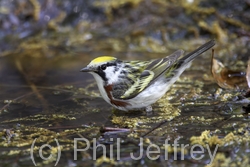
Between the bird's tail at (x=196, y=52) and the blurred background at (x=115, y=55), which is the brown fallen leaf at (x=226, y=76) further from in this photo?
the bird's tail at (x=196, y=52)

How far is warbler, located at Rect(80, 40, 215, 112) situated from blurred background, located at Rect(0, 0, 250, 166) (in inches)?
6.8

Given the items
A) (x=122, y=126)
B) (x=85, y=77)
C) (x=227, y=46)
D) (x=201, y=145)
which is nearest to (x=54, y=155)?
(x=122, y=126)

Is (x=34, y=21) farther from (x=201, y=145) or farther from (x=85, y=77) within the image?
(x=201, y=145)

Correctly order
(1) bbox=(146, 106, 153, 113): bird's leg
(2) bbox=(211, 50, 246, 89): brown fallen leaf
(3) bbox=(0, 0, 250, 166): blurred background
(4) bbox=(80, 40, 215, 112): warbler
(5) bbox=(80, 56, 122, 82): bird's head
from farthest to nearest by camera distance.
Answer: (2) bbox=(211, 50, 246, 89): brown fallen leaf → (1) bbox=(146, 106, 153, 113): bird's leg → (4) bbox=(80, 40, 215, 112): warbler → (5) bbox=(80, 56, 122, 82): bird's head → (3) bbox=(0, 0, 250, 166): blurred background

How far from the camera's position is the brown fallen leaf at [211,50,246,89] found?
19.4 feet

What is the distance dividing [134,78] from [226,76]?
137cm

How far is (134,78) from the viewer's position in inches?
218

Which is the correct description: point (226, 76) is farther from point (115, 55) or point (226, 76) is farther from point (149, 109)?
point (115, 55)

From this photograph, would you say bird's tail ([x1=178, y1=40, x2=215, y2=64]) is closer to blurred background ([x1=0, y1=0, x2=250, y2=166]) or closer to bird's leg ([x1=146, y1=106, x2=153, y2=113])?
blurred background ([x1=0, y1=0, x2=250, y2=166])

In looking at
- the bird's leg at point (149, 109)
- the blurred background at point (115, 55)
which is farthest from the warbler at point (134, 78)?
the blurred background at point (115, 55)

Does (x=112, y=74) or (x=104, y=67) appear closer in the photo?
(x=104, y=67)


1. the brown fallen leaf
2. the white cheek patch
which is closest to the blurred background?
the brown fallen leaf

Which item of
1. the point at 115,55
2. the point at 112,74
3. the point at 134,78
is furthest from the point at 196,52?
the point at 115,55

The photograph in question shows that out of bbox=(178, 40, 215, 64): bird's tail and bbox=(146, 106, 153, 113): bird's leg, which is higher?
bbox=(178, 40, 215, 64): bird's tail
